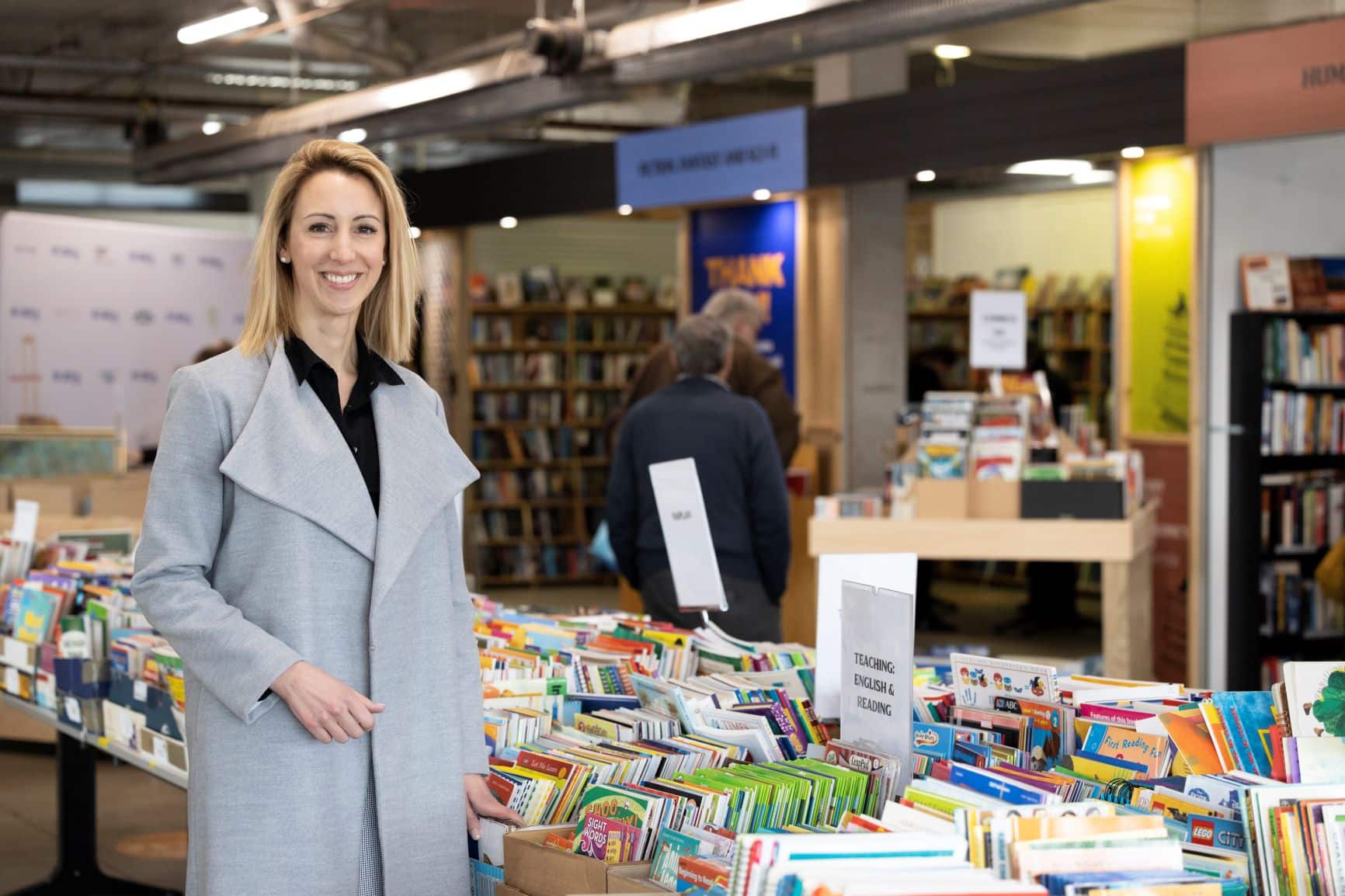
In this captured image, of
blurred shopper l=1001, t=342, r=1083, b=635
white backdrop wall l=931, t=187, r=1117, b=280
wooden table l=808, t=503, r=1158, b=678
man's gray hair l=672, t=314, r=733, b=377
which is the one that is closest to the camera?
man's gray hair l=672, t=314, r=733, b=377

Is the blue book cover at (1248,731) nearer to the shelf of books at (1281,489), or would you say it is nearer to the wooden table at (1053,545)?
the wooden table at (1053,545)

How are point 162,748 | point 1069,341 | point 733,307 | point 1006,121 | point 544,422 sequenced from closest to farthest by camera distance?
point 162,748, point 733,307, point 1006,121, point 1069,341, point 544,422

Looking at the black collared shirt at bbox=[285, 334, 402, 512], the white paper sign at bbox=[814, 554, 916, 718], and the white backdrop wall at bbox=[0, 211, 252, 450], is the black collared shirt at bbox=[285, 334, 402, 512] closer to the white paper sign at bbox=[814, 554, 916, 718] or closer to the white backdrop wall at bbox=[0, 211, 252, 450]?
the white paper sign at bbox=[814, 554, 916, 718]

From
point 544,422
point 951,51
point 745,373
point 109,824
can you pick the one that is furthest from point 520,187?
point 109,824

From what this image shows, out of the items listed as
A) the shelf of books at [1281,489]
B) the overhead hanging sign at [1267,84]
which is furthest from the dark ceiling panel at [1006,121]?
the shelf of books at [1281,489]

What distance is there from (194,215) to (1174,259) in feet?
46.1

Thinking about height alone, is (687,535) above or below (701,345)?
below

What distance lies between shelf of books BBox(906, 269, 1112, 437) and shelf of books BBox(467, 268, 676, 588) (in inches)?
91.9

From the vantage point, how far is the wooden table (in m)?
6.32

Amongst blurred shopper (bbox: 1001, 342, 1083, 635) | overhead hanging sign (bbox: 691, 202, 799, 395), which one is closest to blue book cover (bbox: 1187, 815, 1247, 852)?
overhead hanging sign (bbox: 691, 202, 799, 395)

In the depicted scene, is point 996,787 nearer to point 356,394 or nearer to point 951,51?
point 356,394

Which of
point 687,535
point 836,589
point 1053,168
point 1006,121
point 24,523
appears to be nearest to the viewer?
point 836,589

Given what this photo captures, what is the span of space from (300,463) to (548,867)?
2.25 ft

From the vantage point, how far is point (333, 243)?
2.18 metres
